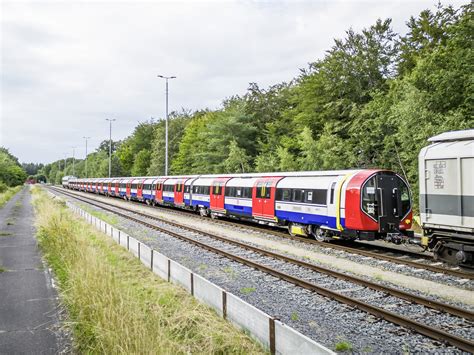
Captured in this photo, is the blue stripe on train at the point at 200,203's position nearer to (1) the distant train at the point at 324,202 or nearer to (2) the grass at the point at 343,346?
(1) the distant train at the point at 324,202

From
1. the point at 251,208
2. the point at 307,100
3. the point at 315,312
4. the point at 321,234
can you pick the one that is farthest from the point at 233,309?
the point at 307,100

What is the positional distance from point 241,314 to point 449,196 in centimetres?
713

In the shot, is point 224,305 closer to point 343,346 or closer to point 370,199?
point 343,346

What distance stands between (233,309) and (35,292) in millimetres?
5356

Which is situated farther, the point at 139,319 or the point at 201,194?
the point at 201,194

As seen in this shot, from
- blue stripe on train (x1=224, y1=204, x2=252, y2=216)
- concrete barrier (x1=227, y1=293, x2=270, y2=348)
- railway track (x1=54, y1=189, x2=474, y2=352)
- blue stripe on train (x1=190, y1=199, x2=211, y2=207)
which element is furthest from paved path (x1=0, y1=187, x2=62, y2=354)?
blue stripe on train (x1=190, y1=199, x2=211, y2=207)

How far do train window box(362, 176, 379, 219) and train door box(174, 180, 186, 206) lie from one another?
1913cm

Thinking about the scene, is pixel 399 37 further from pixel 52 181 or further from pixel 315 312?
pixel 52 181

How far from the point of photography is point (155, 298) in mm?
8594

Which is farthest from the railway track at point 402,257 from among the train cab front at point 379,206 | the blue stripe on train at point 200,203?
the blue stripe on train at point 200,203

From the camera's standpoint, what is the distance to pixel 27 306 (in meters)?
8.55

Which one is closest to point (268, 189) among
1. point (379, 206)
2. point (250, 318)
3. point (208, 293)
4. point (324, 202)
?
point (324, 202)

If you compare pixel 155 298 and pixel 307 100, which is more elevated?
pixel 307 100

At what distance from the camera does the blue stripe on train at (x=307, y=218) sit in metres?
15.4
